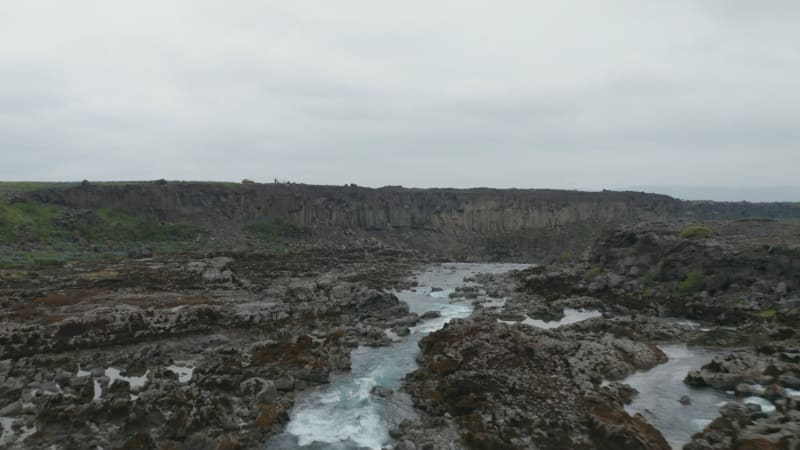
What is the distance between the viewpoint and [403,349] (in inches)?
1220

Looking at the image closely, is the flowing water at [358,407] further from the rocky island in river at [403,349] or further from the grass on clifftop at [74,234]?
the grass on clifftop at [74,234]

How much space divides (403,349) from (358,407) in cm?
907

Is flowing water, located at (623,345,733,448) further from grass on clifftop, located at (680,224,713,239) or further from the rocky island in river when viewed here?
grass on clifftop, located at (680,224,713,239)

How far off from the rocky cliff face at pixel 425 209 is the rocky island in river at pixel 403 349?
21.9 meters

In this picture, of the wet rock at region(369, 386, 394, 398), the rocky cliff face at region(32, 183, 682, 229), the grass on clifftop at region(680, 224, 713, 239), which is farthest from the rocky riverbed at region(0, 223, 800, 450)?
the rocky cliff face at region(32, 183, 682, 229)

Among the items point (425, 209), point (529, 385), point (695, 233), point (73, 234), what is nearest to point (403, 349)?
point (529, 385)

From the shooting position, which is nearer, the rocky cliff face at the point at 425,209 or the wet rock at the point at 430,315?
the wet rock at the point at 430,315

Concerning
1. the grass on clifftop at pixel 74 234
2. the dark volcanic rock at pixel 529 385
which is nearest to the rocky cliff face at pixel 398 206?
the grass on clifftop at pixel 74 234

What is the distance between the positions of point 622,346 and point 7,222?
83.3 meters

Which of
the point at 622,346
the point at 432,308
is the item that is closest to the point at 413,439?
the point at 622,346

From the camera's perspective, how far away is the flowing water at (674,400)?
19562 mm

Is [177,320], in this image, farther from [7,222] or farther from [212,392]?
[7,222]

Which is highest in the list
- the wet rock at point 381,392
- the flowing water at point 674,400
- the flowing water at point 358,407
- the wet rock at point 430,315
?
the flowing water at point 674,400

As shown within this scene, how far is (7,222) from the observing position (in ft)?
246
